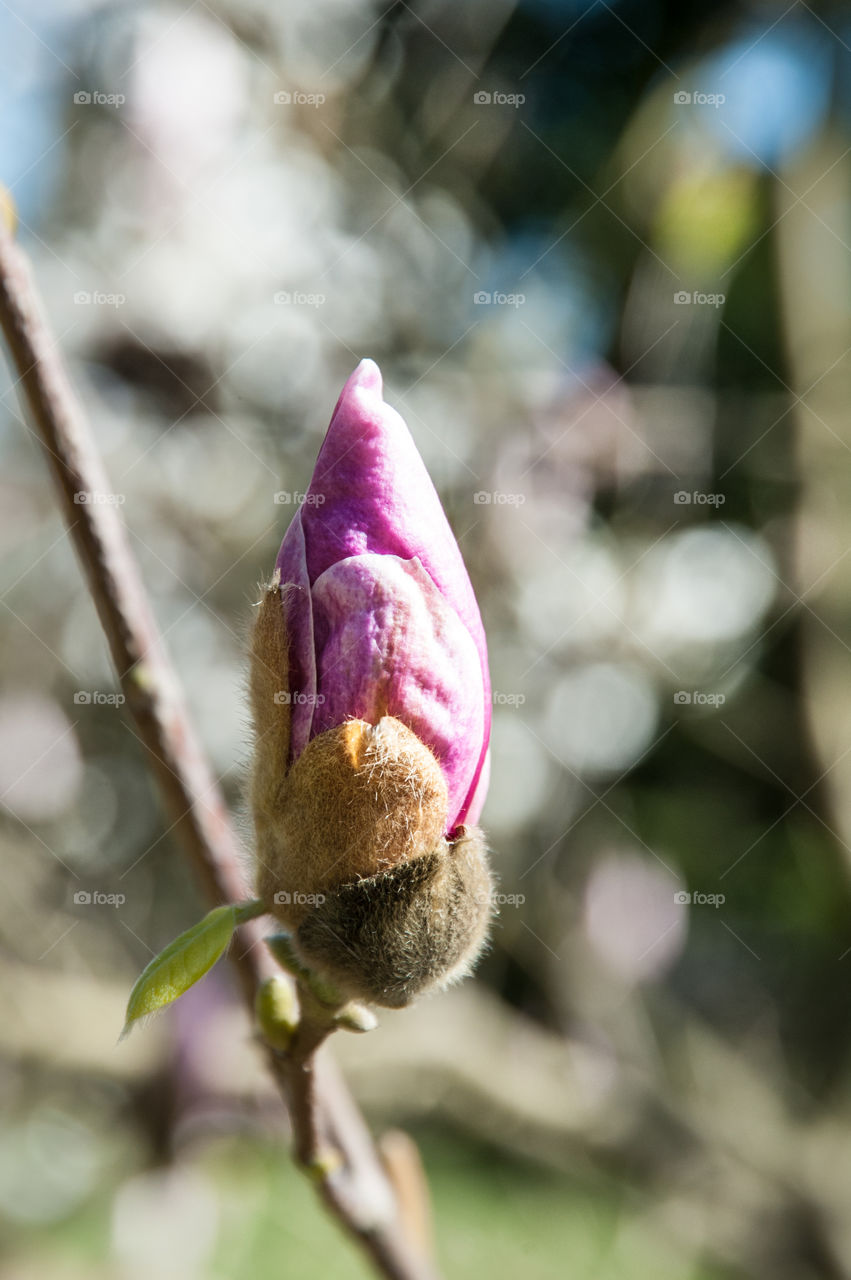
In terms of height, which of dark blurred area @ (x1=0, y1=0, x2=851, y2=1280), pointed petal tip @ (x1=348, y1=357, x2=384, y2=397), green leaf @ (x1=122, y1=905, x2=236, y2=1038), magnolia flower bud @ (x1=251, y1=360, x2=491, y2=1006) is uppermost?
pointed petal tip @ (x1=348, y1=357, x2=384, y2=397)

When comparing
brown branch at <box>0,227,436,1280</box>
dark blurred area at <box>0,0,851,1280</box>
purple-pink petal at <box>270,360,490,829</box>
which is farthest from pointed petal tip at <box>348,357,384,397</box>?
dark blurred area at <box>0,0,851,1280</box>

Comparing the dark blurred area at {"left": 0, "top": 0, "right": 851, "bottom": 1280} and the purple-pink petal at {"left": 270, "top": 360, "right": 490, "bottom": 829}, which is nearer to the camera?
the purple-pink petal at {"left": 270, "top": 360, "right": 490, "bottom": 829}

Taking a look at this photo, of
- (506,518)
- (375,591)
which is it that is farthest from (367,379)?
(506,518)

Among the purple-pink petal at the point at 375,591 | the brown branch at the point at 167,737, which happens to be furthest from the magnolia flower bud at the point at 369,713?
the brown branch at the point at 167,737

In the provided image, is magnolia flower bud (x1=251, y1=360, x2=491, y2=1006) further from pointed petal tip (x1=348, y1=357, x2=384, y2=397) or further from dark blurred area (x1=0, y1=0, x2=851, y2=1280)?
dark blurred area (x1=0, y1=0, x2=851, y2=1280)

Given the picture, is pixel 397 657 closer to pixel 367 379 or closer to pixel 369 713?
pixel 369 713

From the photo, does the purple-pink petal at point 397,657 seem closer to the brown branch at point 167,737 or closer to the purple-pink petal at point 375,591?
the purple-pink petal at point 375,591
